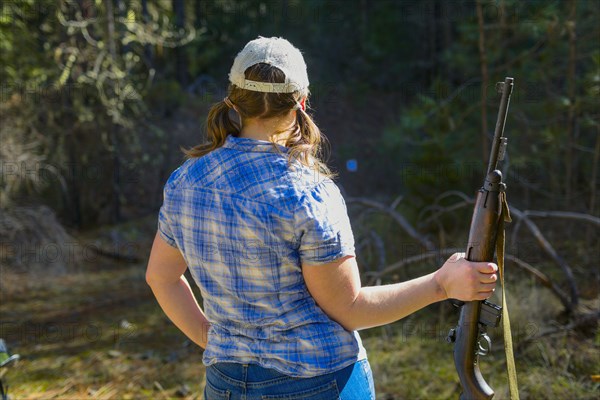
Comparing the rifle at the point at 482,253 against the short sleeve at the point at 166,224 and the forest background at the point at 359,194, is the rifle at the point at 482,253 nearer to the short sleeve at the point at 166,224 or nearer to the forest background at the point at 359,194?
the short sleeve at the point at 166,224

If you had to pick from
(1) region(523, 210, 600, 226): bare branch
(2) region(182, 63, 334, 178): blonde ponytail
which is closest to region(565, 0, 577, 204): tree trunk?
(1) region(523, 210, 600, 226): bare branch

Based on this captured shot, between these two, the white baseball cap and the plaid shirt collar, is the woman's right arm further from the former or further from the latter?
the white baseball cap

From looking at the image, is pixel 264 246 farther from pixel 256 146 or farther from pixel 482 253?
pixel 482 253

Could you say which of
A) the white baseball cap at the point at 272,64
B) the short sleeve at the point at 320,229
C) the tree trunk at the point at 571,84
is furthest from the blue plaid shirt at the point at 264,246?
the tree trunk at the point at 571,84

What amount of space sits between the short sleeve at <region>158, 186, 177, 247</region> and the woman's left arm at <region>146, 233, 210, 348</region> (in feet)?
0.07

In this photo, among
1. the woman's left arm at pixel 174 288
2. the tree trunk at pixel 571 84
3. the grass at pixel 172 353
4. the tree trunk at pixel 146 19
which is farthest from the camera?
the tree trunk at pixel 146 19

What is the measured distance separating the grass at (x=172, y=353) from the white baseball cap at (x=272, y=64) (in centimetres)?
256

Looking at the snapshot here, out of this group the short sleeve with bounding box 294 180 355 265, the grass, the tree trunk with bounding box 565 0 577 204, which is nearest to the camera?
the short sleeve with bounding box 294 180 355 265

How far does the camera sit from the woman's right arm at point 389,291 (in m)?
1.56

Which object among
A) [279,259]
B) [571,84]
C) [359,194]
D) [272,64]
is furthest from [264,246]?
[359,194]

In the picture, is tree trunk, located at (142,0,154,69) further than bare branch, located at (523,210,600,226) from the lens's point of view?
Yes

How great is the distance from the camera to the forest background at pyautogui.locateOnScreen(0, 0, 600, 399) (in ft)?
14.1

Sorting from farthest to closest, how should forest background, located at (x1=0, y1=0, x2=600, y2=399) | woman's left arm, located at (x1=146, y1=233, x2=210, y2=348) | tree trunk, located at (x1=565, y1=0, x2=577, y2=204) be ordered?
1. tree trunk, located at (x1=565, y1=0, x2=577, y2=204)
2. forest background, located at (x1=0, y1=0, x2=600, y2=399)
3. woman's left arm, located at (x1=146, y1=233, x2=210, y2=348)

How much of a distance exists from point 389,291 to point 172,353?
356 centimetres
